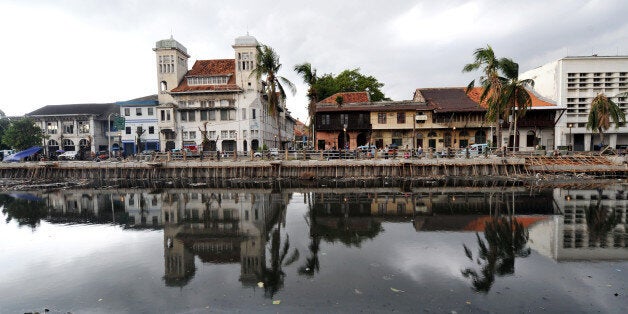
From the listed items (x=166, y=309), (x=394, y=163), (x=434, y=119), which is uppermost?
(x=434, y=119)

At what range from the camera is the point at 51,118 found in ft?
187

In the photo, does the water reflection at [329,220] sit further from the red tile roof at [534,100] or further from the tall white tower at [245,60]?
the tall white tower at [245,60]

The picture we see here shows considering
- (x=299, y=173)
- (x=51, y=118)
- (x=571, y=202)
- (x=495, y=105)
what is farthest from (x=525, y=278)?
(x=51, y=118)

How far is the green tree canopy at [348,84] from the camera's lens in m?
59.3

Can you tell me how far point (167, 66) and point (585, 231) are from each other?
178ft

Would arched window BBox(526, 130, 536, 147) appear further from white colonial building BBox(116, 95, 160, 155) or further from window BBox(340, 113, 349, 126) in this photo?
white colonial building BBox(116, 95, 160, 155)

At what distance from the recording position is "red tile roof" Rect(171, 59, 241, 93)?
163ft

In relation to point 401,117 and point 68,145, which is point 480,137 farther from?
point 68,145

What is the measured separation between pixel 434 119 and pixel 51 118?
6527 cm

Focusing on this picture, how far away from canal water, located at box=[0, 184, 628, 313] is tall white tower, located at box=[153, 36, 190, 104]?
3199 centimetres

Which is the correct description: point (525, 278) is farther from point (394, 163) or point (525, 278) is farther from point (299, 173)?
point (299, 173)

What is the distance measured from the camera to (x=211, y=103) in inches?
1969

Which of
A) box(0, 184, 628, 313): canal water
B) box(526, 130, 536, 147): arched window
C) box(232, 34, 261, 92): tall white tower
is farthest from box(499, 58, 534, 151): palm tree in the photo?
box(232, 34, 261, 92): tall white tower

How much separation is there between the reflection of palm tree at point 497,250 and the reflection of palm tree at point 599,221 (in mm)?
2701
